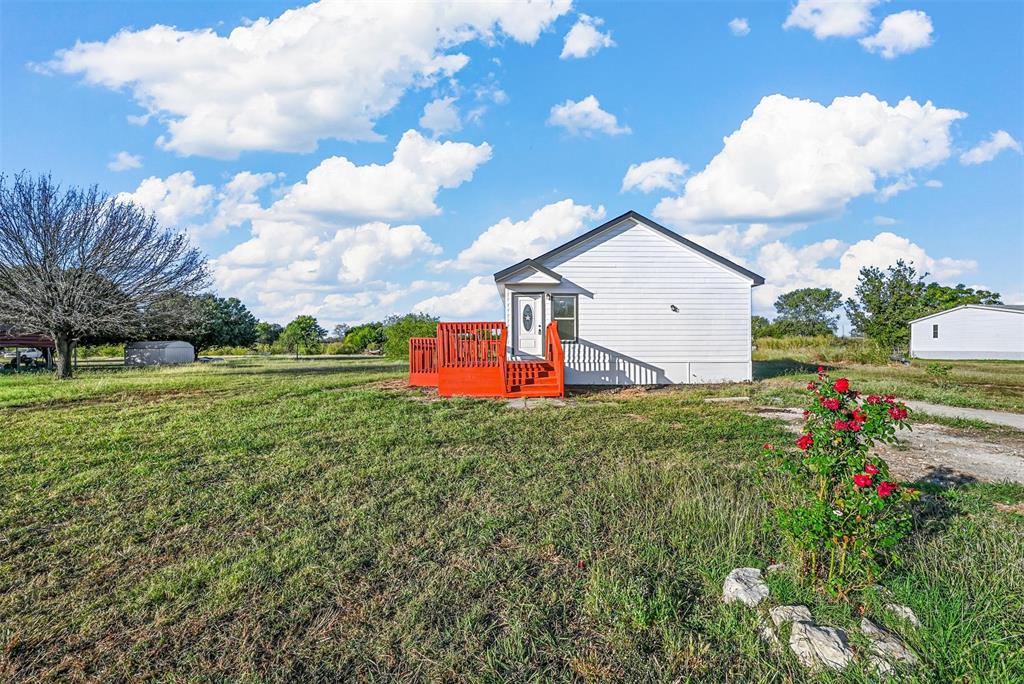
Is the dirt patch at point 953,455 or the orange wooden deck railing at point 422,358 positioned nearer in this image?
the dirt patch at point 953,455

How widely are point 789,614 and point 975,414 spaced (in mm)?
8818

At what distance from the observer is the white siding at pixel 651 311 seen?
13.9 metres

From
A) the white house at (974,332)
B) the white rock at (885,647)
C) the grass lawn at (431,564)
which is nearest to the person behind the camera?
the white rock at (885,647)

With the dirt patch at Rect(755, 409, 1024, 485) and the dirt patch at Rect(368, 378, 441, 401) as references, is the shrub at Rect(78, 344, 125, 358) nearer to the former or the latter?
the dirt patch at Rect(368, 378, 441, 401)

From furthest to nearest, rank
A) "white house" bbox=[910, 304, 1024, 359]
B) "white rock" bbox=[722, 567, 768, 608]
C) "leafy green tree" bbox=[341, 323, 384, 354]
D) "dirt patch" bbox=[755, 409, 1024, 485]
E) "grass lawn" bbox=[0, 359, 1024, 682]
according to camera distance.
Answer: "leafy green tree" bbox=[341, 323, 384, 354] < "white house" bbox=[910, 304, 1024, 359] < "dirt patch" bbox=[755, 409, 1024, 485] < "white rock" bbox=[722, 567, 768, 608] < "grass lawn" bbox=[0, 359, 1024, 682]

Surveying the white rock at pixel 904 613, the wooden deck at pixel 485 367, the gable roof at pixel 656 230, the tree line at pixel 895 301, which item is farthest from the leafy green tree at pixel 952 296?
the white rock at pixel 904 613

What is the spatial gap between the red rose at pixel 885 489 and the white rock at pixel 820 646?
0.73 metres

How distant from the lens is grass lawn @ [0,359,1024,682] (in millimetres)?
2701

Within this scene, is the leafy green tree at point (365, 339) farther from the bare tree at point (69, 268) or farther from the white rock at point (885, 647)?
the white rock at point (885, 647)

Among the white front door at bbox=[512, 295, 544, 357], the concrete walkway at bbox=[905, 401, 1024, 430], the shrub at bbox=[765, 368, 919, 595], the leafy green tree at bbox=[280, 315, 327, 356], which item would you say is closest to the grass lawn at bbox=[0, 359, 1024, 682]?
the shrub at bbox=[765, 368, 919, 595]

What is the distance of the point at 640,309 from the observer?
13992 millimetres

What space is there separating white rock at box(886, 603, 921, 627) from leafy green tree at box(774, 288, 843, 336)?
67.4 metres

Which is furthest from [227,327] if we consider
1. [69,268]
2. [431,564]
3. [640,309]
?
[431,564]

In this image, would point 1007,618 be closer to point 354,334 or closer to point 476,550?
point 476,550
